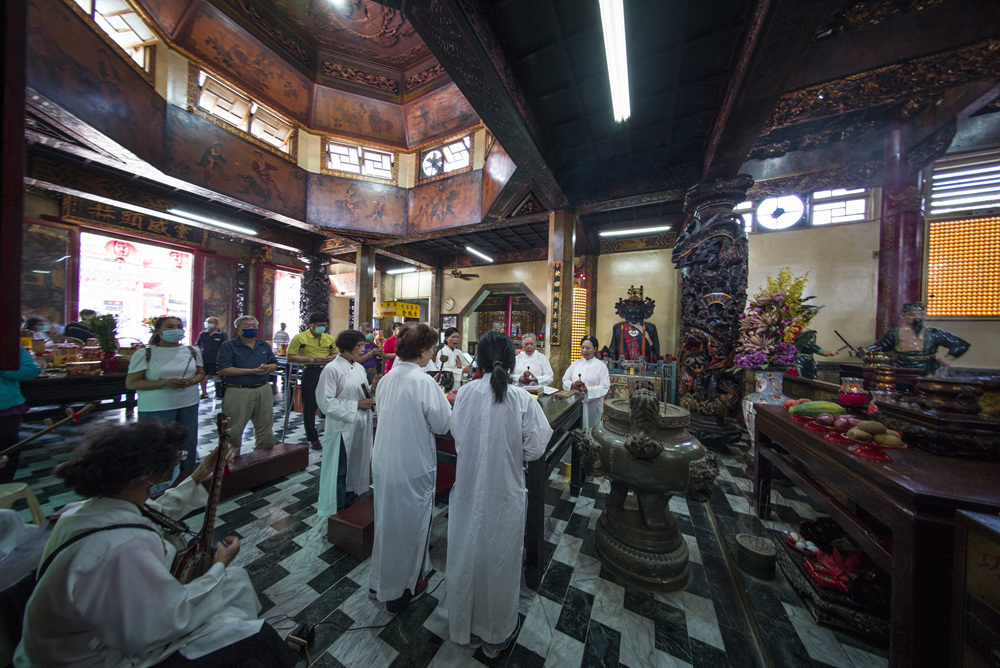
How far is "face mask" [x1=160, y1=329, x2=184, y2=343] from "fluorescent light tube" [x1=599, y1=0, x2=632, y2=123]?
5545mm

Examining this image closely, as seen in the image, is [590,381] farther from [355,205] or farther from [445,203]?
[355,205]

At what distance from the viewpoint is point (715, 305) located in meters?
5.00

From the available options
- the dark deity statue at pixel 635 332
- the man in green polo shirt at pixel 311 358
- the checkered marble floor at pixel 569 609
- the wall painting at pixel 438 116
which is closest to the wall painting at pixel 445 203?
the wall painting at pixel 438 116

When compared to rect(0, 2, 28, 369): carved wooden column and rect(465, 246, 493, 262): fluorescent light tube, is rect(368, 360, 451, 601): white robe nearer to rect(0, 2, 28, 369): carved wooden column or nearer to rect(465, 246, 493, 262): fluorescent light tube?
rect(0, 2, 28, 369): carved wooden column

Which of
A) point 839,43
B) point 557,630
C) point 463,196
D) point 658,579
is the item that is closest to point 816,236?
point 839,43

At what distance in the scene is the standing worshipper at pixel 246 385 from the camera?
389 centimetres

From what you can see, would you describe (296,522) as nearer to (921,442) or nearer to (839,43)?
(921,442)

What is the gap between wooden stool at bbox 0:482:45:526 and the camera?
6.67 feet

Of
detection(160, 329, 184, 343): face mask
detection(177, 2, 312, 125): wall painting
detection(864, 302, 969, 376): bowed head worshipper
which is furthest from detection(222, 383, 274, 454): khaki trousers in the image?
detection(864, 302, 969, 376): bowed head worshipper

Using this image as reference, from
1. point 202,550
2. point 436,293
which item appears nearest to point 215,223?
point 436,293

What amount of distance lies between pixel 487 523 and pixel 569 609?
42.5 inches

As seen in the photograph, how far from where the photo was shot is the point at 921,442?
1769 millimetres

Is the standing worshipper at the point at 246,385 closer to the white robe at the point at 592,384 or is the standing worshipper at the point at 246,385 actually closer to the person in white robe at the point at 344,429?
the person in white robe at the point at 344,429

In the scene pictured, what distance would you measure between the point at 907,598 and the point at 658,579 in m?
1.36
